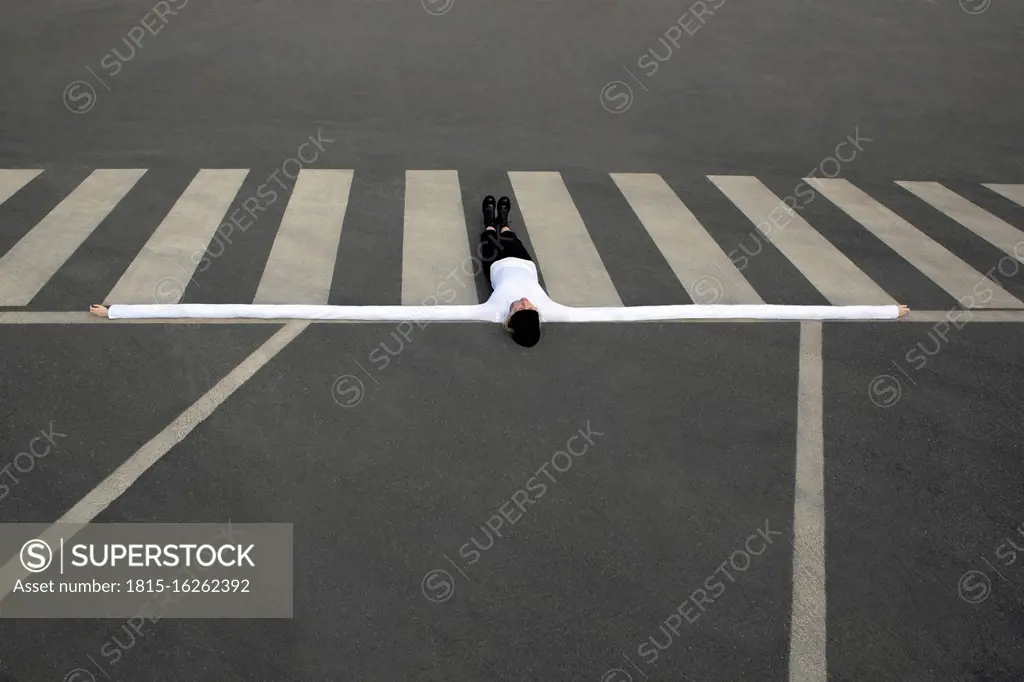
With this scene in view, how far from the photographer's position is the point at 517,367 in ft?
21.1

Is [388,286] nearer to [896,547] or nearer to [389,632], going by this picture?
[389,632]

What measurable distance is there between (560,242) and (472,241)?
895 millimetres

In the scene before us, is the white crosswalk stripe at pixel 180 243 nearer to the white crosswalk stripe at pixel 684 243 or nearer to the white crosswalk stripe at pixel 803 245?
the white crosswalk stripe at pixel 684 243

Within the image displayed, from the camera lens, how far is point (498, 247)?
26.1 feet

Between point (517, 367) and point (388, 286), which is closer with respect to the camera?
point (517, 367)

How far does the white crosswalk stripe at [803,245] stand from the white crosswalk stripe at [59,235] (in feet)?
22.6

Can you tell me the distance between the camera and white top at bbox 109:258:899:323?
6.56m

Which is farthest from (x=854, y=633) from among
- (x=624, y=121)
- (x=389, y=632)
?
(x=624, y=121)

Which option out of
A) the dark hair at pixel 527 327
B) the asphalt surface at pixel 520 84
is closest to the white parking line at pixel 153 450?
the dark hair at pixel 527 327

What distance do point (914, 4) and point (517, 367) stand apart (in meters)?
16.6

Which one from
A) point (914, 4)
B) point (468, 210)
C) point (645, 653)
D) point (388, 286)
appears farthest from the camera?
point (914, 4)

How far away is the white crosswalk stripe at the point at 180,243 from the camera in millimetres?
7328

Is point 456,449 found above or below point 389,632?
above

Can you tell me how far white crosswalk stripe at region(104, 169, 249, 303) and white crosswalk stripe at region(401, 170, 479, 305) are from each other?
76.4 inches
